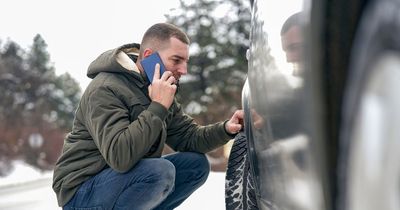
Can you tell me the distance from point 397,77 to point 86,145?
5.48 ft

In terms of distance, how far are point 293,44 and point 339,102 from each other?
171 mm

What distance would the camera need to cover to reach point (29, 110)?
89.7ft

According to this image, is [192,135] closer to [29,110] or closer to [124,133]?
[124,133]

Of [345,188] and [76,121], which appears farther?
[76,121]

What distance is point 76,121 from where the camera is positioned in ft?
7.97

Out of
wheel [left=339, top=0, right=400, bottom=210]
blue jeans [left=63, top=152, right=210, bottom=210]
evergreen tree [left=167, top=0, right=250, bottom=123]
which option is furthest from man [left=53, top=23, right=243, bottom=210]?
evergreen tree [left=167, top=0, right=250, bottom=123]

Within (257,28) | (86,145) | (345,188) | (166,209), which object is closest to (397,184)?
(345,188)

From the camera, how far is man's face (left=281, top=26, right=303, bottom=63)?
998 mm

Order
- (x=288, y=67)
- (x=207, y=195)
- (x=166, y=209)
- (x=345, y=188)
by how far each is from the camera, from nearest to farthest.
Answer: (x=345, y=188) < (x=288, y=67) < (x=166, y=209) < (x=207, y=195)

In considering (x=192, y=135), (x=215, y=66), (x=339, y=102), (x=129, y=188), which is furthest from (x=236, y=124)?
(x=215, y=66)

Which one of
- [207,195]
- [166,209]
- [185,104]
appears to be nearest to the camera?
[166,209]

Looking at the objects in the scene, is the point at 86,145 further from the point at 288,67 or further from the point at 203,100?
the point at 203,100

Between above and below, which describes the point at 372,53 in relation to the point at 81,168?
above

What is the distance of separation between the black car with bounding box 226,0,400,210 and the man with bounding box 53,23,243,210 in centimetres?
107
